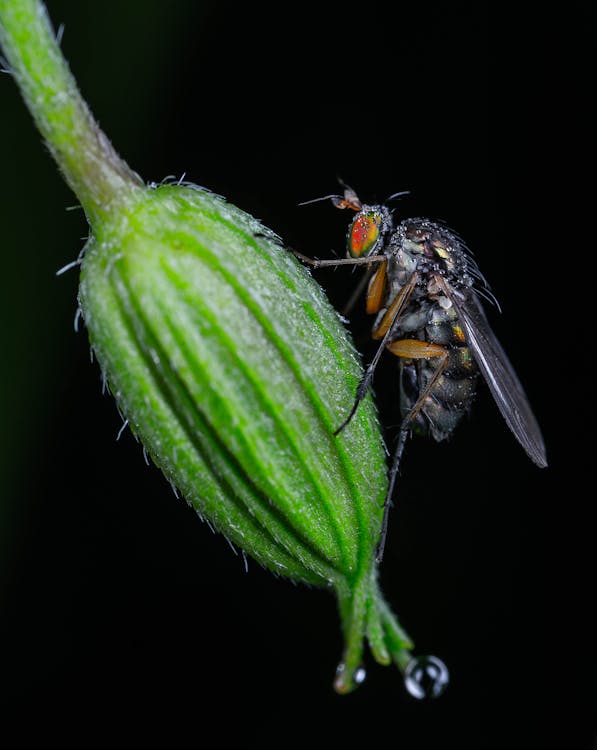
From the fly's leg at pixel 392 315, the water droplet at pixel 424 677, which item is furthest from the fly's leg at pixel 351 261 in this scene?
the water droplet at pixel 424 677

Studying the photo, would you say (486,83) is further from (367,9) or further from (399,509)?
(399,509)

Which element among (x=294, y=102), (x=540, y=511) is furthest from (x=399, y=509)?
(x=294, y=102)

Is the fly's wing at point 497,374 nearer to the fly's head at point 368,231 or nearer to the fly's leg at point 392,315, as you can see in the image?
the fly's leg at point 392,315

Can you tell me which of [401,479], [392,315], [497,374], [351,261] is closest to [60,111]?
[351,261]

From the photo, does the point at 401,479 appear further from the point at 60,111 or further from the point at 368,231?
the point at 60,111

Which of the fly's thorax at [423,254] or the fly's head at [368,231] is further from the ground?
the fly's head at [368,231]

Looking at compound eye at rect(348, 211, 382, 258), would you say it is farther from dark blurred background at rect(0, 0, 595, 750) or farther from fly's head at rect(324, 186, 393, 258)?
dark blurred background at rect(0, 0, 595, 750)
